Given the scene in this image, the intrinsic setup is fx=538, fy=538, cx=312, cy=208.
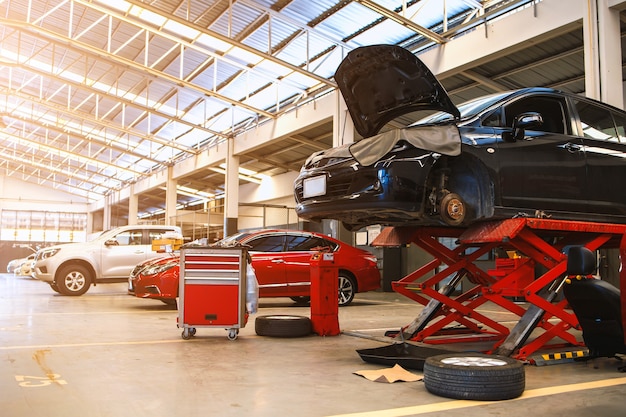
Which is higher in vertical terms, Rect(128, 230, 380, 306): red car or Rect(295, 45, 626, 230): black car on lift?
Rect(295, 45, 626, 230): black car on lift

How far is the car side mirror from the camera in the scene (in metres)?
3.88

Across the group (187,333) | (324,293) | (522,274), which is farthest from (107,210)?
(522,274)

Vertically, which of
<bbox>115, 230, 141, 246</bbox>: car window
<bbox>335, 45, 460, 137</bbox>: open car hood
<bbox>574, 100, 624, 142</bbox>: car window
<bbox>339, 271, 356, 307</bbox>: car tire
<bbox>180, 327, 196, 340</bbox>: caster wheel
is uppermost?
<bbox>335, 45, 460, 137</bbox>: open car hood

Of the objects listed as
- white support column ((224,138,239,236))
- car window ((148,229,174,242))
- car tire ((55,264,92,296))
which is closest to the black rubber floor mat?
car window ((148,229,174,242))

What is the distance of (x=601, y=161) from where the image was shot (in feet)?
14.6

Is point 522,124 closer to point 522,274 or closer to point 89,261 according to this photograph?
point 522,274

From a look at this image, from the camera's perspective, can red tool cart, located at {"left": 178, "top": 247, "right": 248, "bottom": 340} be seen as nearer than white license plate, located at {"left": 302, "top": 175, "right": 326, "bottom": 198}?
No

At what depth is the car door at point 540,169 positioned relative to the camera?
4.05m

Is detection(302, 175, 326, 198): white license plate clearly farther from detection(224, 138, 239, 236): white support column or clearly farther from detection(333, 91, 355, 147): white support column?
detection(224, 138, 239, 236): white support column

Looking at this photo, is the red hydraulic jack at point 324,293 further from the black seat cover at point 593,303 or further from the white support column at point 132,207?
the white support column at point 132,207

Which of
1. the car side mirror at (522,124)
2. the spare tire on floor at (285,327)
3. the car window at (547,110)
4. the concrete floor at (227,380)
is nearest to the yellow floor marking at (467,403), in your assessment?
the concrete floor at (227,380)

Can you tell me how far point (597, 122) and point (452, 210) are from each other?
74.8 inches

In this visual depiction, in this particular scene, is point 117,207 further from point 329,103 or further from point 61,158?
point 329,103

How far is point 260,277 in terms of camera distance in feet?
27.1
